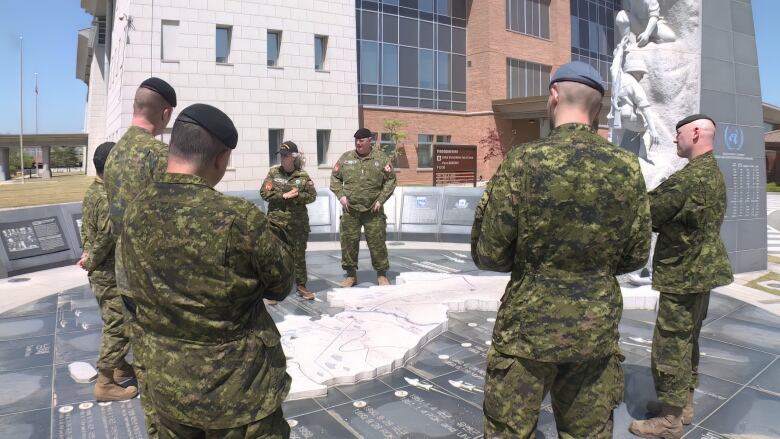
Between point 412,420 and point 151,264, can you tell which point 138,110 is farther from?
point 412,420

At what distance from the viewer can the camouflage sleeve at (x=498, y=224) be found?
2080 mm

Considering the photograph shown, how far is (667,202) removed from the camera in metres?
2.94

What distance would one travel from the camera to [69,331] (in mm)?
5160

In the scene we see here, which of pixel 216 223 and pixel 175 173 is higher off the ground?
pixel 175 173

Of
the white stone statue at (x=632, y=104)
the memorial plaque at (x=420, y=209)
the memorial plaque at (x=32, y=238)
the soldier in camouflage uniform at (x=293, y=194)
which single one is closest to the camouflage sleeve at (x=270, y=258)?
the soldier in camouflage uniform at (x=293, y=194)

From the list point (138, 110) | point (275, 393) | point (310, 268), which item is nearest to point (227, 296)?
point (275, 393)

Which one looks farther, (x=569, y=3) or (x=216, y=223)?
(x=569, y=3)

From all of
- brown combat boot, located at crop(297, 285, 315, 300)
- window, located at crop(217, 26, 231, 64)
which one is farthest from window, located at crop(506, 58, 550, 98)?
brown combat boot, located at crop(297, 285, 315, 300)

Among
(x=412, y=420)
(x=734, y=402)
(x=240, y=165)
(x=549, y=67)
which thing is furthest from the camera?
(x=549, y=67)

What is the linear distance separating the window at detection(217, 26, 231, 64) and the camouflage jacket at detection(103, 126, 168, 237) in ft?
62.6

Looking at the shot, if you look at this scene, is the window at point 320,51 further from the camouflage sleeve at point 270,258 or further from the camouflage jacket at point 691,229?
the camouflage sleeve at point 270,258

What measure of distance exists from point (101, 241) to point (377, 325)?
2411 millimetres

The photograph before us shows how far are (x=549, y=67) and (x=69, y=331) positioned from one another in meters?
32.6

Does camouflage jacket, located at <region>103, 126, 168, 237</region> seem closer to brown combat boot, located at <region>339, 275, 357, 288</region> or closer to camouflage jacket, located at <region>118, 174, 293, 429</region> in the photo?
camouflage jacket, located at <region>118, 174, 293, 429</region>
